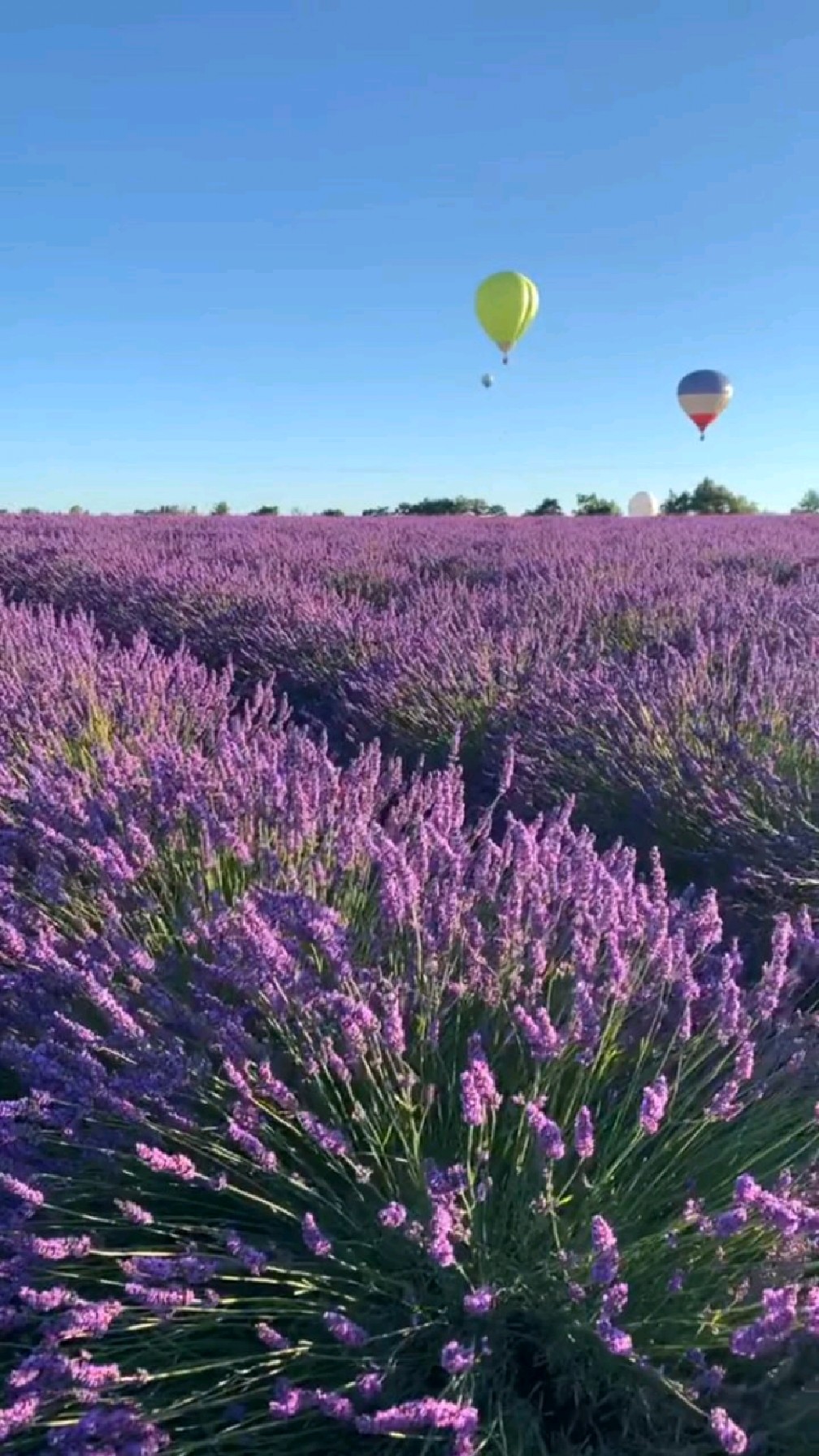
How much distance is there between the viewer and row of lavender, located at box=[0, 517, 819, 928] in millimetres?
2682

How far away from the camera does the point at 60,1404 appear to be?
116 centimetres

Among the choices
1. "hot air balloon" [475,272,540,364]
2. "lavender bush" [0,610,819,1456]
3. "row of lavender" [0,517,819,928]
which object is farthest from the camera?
"hot air balloon" [475,272,540,364]

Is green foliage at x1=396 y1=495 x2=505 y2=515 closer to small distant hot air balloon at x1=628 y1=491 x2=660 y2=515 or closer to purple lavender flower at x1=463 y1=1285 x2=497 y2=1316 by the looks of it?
small distant hot air balloon at x1=628 y1=491 x2=660 y2=515

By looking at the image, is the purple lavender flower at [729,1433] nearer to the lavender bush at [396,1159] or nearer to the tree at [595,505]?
the lavender bush at [396,1159]

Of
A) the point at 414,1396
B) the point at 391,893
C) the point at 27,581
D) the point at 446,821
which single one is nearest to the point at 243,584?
the point at 27,581

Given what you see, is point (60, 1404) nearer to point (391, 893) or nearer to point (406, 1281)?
point (406, 1281)

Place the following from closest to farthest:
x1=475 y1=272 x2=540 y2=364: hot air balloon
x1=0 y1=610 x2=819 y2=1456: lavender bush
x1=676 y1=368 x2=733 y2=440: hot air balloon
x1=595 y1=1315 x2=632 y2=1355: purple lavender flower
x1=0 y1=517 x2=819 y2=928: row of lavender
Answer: x1=595 y1=1315 x2=632 y2=1355: purple lavender flower
x1=0 y1=610 x2=819 y2=1456: lavender bush
x1=0 y1=517 x2=819 y2=928: row of lavender
x1=475 y1=272 x2=540 y2=364: hot air balloon
x1=676 y1=368 x2=733 y2=440: hot air balloon

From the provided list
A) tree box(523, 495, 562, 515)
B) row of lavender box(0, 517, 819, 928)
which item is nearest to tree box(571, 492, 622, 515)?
tree box(523, 495, 562, 515)

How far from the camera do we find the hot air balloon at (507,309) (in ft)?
71.3

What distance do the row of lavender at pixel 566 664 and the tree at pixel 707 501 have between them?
24311mm

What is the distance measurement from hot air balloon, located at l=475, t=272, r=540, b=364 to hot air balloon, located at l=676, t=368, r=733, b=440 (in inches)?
223

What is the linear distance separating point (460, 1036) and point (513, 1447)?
0.53 metres

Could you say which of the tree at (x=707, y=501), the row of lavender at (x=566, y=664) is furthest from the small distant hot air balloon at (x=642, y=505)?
the row of lavender at (x=566, y=664)

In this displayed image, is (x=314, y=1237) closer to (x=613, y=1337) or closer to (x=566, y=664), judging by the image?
(x=613, y=1337)
